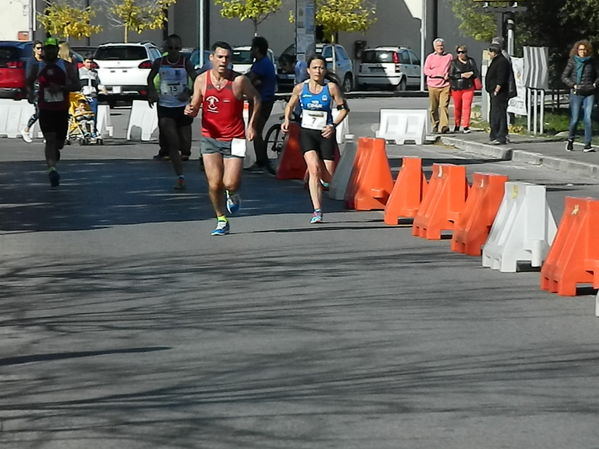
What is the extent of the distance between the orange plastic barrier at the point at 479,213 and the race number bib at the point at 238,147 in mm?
2323

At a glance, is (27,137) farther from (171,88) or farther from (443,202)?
(443,202)

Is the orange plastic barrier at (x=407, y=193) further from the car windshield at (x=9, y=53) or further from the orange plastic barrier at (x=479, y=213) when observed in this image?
the car windshield at (x=9, y=53)

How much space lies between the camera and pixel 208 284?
37.6 ft

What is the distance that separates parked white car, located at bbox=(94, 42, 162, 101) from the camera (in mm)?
43906

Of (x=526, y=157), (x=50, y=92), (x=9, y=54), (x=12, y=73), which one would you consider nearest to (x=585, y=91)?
(x=526, y=157)

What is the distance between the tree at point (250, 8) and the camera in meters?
64.4

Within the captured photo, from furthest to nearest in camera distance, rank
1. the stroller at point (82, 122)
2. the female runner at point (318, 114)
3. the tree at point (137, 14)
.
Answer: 1. the tree at point (137, 14)
2. the stroller at point (82, 122)
3. the female runner at point (318, 114)

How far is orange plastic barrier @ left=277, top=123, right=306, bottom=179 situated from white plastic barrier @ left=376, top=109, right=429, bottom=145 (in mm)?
8901

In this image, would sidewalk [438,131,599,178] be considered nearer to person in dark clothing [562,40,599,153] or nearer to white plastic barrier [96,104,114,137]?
person in dark clothing [562,40,599,153]

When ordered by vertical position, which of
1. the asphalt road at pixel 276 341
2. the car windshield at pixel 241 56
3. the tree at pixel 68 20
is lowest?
the asphalt road at pixel 276 341

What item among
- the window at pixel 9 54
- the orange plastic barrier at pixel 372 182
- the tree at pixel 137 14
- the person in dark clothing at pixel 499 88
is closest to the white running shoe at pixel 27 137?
the person in dark clothing at pixel 499 88

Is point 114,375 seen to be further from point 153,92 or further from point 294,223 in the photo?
point 153,92

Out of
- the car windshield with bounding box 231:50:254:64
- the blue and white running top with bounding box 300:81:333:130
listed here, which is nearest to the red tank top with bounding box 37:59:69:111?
the blue and white running top with bounding box 300:81:333:130

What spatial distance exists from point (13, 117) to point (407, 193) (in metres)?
16.9
